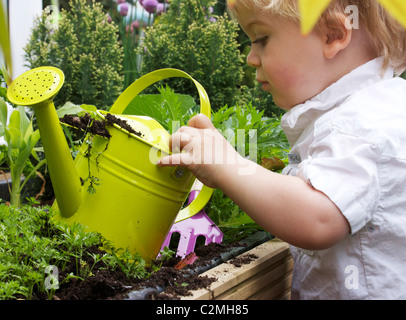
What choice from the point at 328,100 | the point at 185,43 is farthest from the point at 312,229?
the point at 185,43

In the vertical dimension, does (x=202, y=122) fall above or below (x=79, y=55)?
above

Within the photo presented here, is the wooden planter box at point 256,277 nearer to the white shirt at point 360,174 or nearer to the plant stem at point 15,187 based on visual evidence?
the white shirt at point 360,174

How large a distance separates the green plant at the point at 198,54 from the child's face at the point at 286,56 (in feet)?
4.18

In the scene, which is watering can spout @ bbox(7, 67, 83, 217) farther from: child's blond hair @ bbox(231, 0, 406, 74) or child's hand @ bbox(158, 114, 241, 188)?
child's blond hair @ bbox(231, 0, 406, 74)

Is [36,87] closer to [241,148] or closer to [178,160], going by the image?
[178,160]

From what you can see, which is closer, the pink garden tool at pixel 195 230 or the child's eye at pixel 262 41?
the child's eye at pixel 262 41

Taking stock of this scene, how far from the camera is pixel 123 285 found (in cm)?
75

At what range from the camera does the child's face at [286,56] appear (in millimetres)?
913

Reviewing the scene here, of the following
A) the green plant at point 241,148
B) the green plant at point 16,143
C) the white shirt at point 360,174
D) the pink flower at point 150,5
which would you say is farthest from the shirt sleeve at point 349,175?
the pink flower at point 150,5

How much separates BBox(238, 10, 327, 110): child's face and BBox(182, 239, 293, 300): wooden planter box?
388mm

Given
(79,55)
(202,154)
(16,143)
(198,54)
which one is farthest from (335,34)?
(79,55)

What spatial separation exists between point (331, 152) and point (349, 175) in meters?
0.06

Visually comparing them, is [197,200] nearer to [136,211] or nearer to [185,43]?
[136,211]
